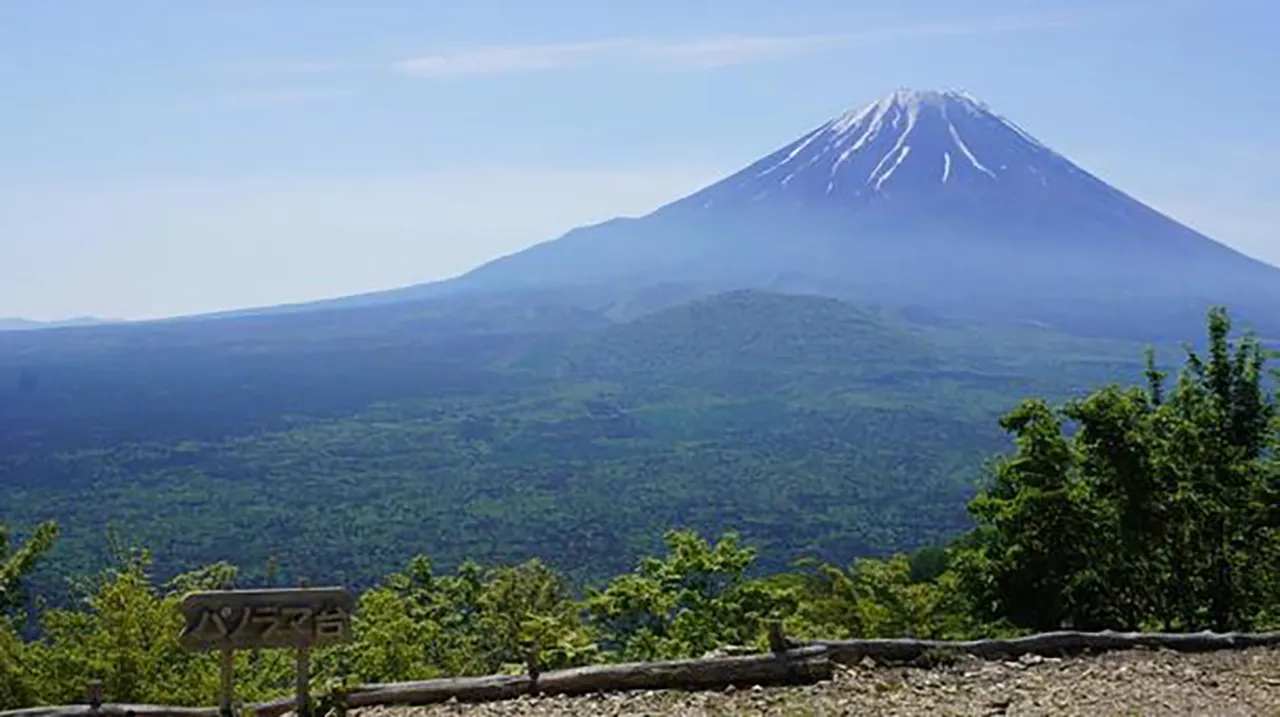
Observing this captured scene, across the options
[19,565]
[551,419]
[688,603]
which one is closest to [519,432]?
[551,419]

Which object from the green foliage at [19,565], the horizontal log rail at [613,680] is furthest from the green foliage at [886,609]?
the green foliage at [19,565]

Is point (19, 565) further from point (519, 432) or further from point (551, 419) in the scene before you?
point (551, 419)

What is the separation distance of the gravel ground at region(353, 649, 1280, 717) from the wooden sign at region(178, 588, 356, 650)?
1.00m

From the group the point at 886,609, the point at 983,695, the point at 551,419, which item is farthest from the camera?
the point at 551,419

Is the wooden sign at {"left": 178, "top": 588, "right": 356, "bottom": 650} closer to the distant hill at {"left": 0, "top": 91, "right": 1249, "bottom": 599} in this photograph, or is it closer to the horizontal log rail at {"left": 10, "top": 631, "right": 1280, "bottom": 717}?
the horizontal log rail at {"left": 10, "top": 631, "right": 1280, "bottom": 717}

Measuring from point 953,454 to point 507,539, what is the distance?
133 ft

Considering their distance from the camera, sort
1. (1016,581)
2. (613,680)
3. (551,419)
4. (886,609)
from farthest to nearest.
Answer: (551,419) < (886,609) < (1016,581) < (613,680)

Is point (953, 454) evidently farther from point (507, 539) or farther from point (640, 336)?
point (640, 336)

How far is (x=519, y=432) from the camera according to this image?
106 metres

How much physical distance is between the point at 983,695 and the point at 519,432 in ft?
324

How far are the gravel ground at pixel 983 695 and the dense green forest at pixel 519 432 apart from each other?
1141 inches

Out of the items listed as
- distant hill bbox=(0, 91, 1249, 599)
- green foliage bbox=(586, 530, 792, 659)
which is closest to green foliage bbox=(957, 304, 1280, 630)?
green foliage bbox=(586, 530, 792, 659)

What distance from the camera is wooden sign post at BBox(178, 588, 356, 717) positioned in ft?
22.2

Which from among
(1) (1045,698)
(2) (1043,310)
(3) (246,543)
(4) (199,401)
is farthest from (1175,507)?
(2) (1043,310)
